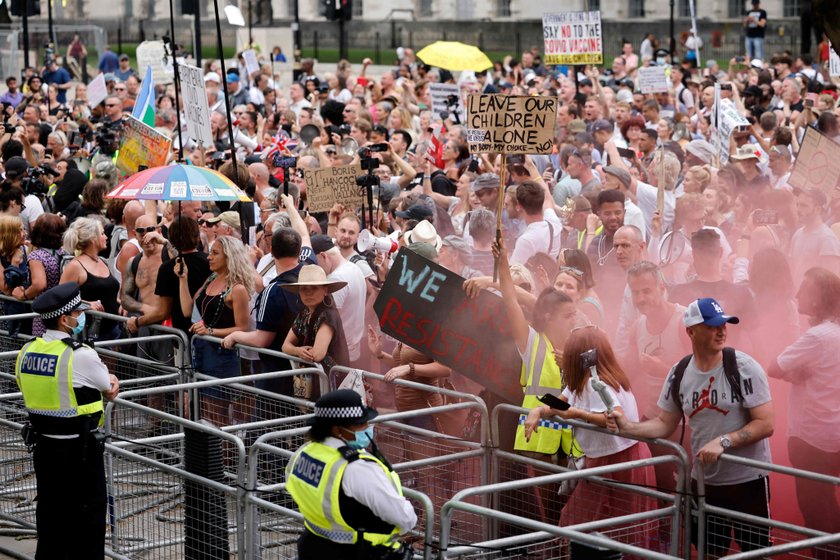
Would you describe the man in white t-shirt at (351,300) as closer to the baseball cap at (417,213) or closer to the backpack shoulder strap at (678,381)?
the baseball cap at (417,213)

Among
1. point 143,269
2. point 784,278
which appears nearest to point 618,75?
point 143,269

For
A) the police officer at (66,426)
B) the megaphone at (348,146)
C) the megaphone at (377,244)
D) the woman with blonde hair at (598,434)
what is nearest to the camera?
the woman with blonde hair at (598,434)

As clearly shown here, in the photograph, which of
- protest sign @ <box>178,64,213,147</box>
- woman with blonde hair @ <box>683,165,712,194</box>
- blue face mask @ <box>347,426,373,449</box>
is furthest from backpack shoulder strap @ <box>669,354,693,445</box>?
protest sign @ <box>178,64,213,147</box>

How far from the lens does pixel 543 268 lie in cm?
952

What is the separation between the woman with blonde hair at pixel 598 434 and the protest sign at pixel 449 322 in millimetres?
727

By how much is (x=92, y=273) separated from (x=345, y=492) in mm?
5602

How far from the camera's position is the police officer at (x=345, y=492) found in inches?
233

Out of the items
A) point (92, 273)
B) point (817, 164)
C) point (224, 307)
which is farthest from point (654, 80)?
point (224, 307)

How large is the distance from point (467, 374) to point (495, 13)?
2329 inches

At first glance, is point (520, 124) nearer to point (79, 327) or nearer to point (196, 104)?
point (79, 327)

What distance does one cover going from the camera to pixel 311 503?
6.03 metres

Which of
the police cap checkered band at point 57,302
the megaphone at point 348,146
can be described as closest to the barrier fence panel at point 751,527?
the police cap checkered band at point 57,302

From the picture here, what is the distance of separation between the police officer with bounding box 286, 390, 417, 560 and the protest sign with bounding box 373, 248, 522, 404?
2054 millimetres

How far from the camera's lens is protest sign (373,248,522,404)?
8.13 metres
